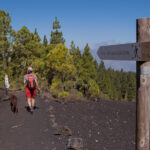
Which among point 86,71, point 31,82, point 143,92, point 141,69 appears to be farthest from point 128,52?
point 86,71

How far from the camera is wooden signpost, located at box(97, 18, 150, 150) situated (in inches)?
99.0

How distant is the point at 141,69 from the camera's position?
103 inches

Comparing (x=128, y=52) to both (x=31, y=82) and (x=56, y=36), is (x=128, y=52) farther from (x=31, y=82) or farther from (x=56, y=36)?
(x=56, y=36)

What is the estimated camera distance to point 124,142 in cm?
708

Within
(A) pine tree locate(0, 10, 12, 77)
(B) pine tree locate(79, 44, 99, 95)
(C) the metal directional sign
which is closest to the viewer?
(C) the metal directional sign

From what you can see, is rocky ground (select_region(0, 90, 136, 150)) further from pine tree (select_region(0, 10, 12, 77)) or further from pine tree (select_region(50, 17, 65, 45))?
pine tree (select_region(50, 17, 65, 45))

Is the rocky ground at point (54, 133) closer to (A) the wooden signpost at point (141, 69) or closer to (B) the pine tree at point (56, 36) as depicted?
(A) the wooden signpost at point (141, 69)

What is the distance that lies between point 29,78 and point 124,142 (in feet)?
13.5

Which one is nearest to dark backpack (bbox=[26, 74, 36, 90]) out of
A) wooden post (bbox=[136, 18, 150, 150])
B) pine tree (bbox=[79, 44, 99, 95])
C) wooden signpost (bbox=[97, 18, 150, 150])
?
wooden signpost (bbox=[97, 18, 150, 150])

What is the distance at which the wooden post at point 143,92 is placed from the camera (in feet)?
8.52

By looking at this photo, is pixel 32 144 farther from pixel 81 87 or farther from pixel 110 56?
pixel 81 87

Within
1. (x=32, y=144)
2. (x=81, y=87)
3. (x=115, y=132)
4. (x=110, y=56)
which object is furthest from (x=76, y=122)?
(x=81, y=87)

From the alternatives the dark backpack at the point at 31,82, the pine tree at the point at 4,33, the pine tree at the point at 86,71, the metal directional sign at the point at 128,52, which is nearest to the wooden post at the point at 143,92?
the metal directional sign at the point at 128,52

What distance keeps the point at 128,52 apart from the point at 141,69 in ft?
0.84
